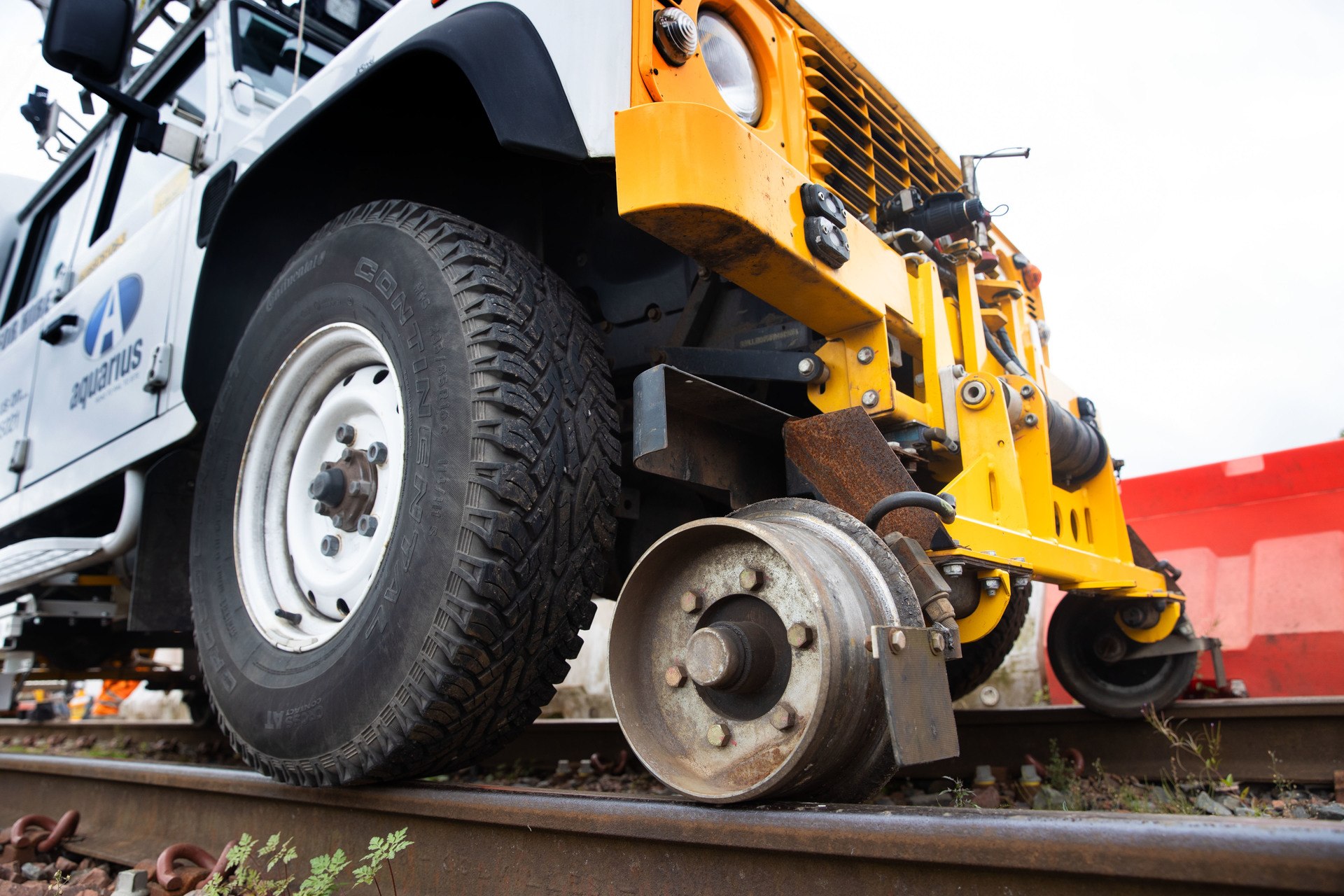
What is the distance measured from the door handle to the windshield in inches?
48.0

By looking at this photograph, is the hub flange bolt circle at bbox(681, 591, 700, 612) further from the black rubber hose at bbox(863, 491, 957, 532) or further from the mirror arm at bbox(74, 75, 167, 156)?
the mirror arm at bbox(74, 75, 167, 156)

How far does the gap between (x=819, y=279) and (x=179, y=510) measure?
2221 mm

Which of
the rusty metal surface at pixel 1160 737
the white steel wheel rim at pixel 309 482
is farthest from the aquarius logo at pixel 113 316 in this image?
the rusty metal surface at pixel 1160 737

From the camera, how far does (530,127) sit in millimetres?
1615

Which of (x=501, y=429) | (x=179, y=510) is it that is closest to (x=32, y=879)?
(x=179, y=510)

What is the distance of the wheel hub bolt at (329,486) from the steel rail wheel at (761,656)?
0.85 metres

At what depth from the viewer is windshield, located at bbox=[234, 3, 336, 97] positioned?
3.30 meters

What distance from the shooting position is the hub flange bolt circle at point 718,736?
4.31ft

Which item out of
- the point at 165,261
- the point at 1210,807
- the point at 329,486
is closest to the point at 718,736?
the point at 329,486

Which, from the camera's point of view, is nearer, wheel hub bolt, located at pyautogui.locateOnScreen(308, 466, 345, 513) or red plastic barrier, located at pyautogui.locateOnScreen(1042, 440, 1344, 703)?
wheel hub bolt, located at pyautogui.locateOnScreen(308, 466, 345, 513)

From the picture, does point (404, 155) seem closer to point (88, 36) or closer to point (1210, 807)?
point (88, 36)

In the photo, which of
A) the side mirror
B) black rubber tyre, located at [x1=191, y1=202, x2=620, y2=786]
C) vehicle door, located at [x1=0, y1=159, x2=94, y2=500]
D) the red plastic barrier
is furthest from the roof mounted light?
the red plastic barrier

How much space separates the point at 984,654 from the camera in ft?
10.5

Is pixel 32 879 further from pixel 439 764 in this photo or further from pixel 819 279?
pixel 819 279
